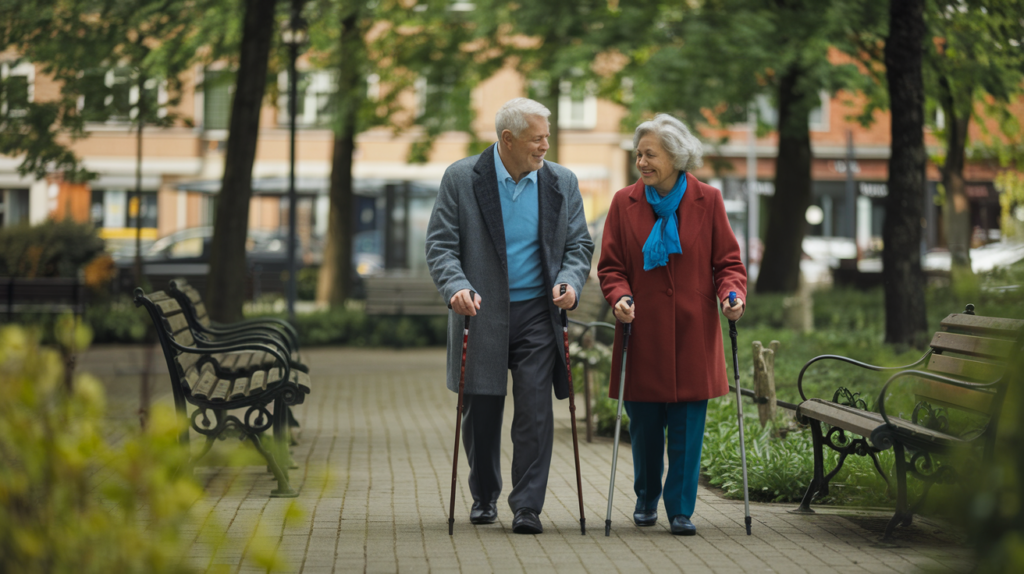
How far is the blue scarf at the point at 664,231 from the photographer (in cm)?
509

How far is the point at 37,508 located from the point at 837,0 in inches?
522

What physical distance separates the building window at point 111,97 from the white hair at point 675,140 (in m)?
10.0

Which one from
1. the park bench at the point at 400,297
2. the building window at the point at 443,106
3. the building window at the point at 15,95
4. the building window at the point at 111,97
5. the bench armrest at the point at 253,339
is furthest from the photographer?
the building window at the point at 443,106

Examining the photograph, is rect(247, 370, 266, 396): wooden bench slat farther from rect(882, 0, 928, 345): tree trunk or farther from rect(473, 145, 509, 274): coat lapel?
rect(882, 0, 928, 345): tree trunk

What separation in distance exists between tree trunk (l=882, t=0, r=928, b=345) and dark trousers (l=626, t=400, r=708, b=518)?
6.12 m

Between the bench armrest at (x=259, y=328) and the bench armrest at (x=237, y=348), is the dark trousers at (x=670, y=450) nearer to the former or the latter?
the bench armrest at (x=237, y=348)

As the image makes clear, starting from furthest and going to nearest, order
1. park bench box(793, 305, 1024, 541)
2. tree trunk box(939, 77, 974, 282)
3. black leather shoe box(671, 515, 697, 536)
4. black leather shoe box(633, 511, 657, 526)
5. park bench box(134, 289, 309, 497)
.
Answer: tree trunk box(939, 77, 974, 282) → park bench box(134, 289, 309, 497) → black leather shoe box(633, 511, 657, 526) → black leather shoe box(671, 515, 697, 536) → park bench box(793, 305, 1024, 541)

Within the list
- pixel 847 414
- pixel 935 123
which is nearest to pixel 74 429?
pixel 847 414

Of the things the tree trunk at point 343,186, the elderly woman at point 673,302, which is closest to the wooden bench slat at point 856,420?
the elderly woman at point 673,302

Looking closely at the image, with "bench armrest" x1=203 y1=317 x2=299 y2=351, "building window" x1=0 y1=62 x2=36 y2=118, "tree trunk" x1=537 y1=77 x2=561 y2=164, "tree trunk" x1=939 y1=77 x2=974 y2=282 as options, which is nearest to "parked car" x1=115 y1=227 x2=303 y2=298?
"tree trunk" x1=537 y1=77 x2=561 y2=164

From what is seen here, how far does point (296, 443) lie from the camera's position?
26.3 ft

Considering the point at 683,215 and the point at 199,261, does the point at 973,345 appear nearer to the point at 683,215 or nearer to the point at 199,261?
the point at 683,215

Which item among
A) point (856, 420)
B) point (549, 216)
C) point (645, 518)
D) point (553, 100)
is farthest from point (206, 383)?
point (553, 100)

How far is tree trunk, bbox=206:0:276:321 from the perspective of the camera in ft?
39.7
